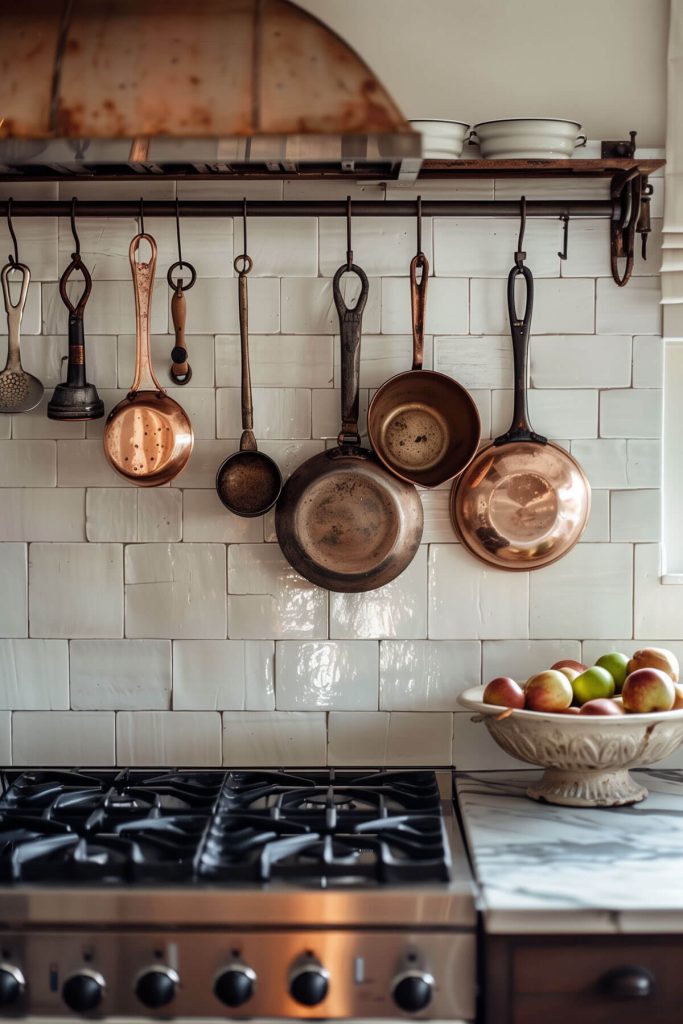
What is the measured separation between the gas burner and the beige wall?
1.34 meters

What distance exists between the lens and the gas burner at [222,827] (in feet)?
5.13

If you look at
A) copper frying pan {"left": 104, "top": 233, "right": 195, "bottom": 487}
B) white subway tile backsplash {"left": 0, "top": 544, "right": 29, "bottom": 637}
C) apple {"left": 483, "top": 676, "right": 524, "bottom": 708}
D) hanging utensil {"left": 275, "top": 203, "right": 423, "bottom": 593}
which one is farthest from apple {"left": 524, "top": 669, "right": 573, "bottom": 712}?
white subway tile backsplash {"left": 0, "top": 544, "right": 29, "bottom": 637}

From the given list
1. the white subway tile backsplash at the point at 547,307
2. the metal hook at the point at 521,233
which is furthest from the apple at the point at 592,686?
the metal hook at the point at 521,233

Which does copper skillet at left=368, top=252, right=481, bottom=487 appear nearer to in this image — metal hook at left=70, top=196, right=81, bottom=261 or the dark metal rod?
the dark metal rod

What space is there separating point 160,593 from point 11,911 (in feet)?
2.41

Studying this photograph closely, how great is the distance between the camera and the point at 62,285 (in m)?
2.04

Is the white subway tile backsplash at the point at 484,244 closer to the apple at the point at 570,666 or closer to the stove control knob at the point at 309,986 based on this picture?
the apple at the point at 570,666

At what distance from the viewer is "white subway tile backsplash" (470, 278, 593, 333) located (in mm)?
2074

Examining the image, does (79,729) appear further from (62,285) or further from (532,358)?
(532,358)

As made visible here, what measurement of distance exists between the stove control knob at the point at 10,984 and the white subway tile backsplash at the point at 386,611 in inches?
34.1

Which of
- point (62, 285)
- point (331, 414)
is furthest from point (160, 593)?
point (62, 285)

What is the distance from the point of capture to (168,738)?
2117 mm

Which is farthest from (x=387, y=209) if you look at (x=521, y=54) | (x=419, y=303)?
(x=521, y=54)

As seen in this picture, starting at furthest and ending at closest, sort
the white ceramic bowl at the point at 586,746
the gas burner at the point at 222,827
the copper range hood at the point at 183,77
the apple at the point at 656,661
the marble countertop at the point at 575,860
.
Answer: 1. the apple at the point at 656,661
2. the white ceramic bowl at the point at 586,746
3. the gas burner at the point at 222,827
4. the marble countertop at the point at 575,860
5. the copper range hood at the point at 183,77
